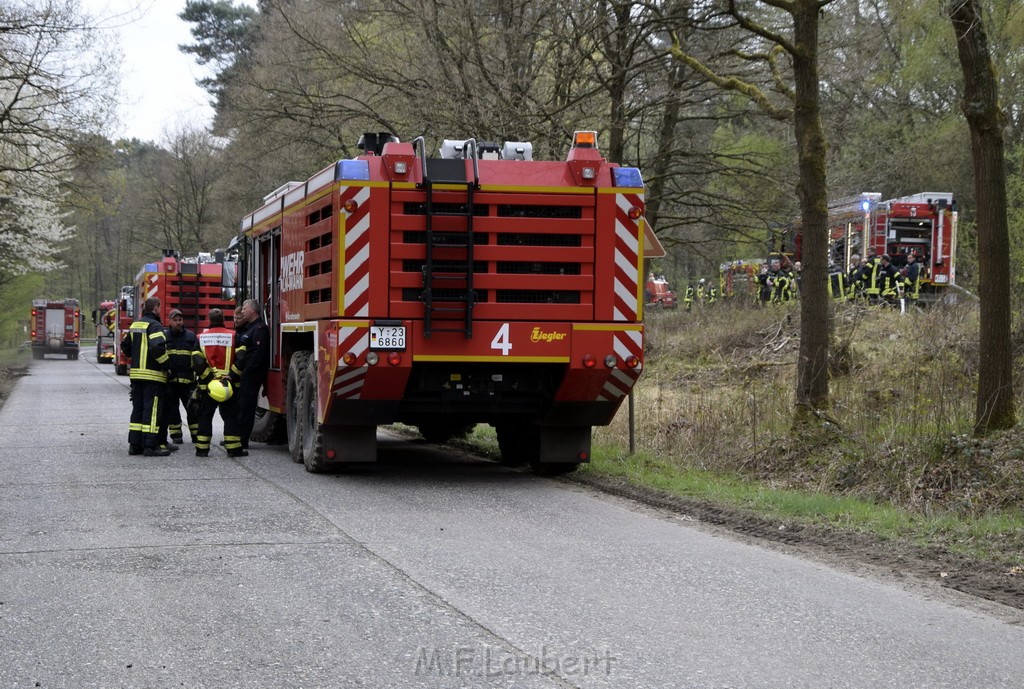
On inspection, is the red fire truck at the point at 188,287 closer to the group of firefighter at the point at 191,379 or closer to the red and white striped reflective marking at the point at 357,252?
the group of firefighter at the point at 191,379

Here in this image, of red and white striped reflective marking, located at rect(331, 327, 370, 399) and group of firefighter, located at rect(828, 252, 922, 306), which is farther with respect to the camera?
group of firefighter, located at rect(828, 252, 922, 306)

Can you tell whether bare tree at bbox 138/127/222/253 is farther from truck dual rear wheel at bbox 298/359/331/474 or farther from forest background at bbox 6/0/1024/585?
truck dual rear wheel at bbox 298/359/331/474

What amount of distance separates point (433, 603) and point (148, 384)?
8.43 meters

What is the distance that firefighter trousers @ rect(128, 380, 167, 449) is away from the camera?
44.2ft

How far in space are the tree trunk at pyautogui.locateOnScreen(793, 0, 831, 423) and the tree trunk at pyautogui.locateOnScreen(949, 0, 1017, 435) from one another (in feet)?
7.35

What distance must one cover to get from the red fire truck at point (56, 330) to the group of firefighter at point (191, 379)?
50488 millimetres

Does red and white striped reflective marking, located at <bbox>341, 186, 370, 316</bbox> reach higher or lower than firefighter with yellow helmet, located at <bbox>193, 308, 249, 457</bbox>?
higher

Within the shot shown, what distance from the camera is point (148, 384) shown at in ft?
44.7

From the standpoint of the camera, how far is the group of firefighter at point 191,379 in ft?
44.2

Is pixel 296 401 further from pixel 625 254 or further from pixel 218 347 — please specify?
pixel 625 254

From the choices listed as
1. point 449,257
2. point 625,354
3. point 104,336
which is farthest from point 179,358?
point 104,336

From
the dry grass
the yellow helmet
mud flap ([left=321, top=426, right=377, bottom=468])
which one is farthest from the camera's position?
the yellow helmet

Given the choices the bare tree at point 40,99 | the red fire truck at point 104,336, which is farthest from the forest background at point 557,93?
the red fire truck at point 104,336

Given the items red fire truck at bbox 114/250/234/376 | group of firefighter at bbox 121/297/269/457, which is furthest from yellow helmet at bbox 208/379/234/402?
red fire truck at bbox 114/250/234/376
